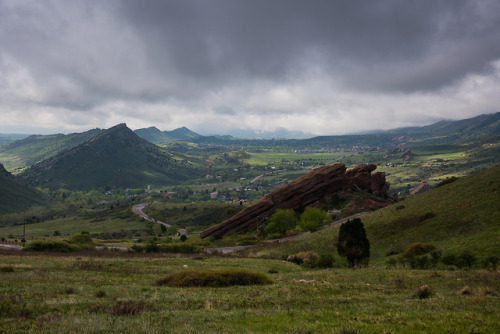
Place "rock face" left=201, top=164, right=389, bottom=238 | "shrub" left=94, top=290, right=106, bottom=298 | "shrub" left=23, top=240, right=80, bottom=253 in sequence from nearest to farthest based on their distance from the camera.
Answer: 1. "shrub" left=94, top=290, right=106, bottom=298
2. "shrub" left=23, top=240, right=80, bottom=253
3. "rock face" left=201, top=164, right=389, bottom=238

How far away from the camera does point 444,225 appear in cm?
4022

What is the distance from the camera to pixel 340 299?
15297mm

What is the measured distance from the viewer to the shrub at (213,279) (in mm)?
21077

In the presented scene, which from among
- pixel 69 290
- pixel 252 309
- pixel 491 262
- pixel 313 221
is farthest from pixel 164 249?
pixel 491 262

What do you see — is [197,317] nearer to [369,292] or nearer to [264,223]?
[369,292]

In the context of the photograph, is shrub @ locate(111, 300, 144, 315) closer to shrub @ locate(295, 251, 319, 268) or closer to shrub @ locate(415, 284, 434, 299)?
shrub @ locate(415, 284, 434, 299)

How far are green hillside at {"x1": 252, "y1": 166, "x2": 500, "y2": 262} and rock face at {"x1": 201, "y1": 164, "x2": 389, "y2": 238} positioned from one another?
154 ft

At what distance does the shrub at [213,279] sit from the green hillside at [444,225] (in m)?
23.1

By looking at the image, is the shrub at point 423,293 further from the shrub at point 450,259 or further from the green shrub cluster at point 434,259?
the shrub at point 450,259

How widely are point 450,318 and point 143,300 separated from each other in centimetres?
1347

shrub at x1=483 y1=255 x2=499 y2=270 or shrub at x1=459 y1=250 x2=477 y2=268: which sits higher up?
shrub at x1=483 y1=255 x2=499 y2=270

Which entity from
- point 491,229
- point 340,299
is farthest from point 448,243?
point 340,299

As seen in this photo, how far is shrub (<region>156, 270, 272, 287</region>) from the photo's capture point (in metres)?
21.1

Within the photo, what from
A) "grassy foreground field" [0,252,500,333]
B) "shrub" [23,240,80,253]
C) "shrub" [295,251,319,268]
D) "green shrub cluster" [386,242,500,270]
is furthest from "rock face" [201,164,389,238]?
"grassy foreground field" [0,252,500,333]
